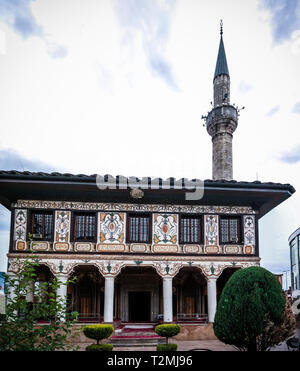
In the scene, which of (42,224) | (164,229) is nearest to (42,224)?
(42,224)

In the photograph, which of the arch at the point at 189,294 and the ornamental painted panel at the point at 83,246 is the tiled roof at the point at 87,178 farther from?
the arch at the point at 189,294

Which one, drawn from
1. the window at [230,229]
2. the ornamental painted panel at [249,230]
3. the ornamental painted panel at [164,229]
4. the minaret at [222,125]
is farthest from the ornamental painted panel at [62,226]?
the minaret at [222,125]

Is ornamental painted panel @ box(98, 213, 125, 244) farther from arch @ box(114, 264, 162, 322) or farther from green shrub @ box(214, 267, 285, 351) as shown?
green shrub @ box(214, 267, 285, 351)

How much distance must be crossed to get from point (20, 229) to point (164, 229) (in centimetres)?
555

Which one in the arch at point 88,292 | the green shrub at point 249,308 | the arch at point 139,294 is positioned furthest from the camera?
the arch at point 139,294

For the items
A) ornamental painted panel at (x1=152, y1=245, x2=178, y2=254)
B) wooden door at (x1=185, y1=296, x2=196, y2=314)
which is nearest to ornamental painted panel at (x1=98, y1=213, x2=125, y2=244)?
ornamental painted panel at (x1=152, y1=245, x2=178, y2=254)

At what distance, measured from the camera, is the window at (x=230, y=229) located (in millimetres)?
13805

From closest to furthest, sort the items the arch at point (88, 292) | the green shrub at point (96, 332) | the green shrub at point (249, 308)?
the green shrub at point (249, 308) → the green shrub at point (96, 332) → the arch at point (88, 292)

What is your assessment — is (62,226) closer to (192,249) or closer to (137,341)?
(137,341)

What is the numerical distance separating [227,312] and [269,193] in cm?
663

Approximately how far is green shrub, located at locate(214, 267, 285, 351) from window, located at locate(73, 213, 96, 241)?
6742 mm

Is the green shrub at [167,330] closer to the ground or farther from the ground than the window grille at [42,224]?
closer to the ground

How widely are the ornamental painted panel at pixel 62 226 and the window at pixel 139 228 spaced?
7.75ft
